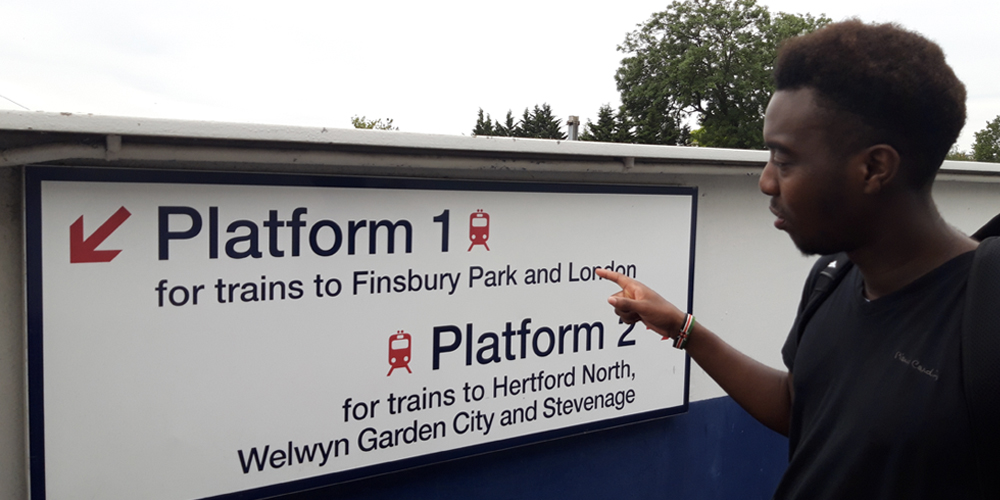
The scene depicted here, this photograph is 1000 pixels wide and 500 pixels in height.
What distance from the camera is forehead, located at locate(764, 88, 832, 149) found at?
1.37 m

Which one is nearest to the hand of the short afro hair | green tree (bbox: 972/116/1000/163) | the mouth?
the mouth

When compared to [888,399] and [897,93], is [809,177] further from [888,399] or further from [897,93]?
[888,399]

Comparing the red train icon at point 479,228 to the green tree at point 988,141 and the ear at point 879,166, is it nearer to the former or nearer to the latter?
the ear at point 879,166

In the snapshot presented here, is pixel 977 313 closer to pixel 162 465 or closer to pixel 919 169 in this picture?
pixel 919 169

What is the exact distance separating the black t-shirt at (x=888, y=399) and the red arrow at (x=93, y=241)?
199 cm

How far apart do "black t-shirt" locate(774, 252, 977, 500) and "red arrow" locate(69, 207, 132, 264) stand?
199 cm

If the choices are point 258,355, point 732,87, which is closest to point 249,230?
point 258,355

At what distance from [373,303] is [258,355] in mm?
437

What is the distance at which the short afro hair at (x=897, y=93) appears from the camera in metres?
1.29

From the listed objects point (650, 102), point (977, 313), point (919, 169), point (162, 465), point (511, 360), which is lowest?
point (162, 465)

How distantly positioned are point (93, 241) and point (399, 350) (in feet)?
3.55

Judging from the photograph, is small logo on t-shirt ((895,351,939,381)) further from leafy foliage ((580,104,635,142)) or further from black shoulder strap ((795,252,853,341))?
leafy foliage ((580,104,635,142))

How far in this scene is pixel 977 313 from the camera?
1163mm

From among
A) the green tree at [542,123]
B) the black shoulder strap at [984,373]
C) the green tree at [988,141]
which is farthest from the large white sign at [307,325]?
the green tree at [988,141]
